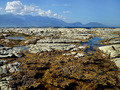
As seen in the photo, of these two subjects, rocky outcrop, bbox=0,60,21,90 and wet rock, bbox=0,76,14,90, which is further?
rocky outcrop, bbox=0,60,21,90

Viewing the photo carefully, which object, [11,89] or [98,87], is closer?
[11,89]

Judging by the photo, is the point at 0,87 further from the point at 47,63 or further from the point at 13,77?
the point at 47,63

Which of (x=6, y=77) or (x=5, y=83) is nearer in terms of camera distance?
(x=5, y=83)

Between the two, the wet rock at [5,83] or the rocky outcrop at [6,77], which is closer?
the wet rock at [5,83]

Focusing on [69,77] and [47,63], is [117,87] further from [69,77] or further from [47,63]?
[47,63]

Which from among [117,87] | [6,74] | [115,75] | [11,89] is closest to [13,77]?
[6,74]

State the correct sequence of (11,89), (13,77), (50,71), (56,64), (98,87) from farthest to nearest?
(56,64) → (50,71) → (13,77) → (98,87) → (11,89)

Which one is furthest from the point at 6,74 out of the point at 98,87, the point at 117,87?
the point at 117,87

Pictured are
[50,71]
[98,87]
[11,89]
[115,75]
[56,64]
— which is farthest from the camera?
[56,64]

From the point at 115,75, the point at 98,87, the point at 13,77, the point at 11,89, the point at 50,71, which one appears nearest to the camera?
the point at 11,89

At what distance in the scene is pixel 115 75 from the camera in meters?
16.8

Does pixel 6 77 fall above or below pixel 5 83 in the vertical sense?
above

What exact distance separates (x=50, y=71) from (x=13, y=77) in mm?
5931

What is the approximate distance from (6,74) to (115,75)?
57.2ft
